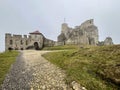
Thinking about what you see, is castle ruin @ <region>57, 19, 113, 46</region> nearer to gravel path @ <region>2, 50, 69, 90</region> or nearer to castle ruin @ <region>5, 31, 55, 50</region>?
castle ruin @ <region>5, 31, 55, 50</region>

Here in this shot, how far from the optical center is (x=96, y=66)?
16.3 metres

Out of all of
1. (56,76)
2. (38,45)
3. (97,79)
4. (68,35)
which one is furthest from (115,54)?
(68,35)

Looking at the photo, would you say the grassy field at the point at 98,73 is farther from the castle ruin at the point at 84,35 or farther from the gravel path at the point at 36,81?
the castle ruin at the point at 84,35

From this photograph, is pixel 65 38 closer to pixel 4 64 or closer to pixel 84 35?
pixel 84 35

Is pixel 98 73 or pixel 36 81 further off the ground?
pixel 98 73

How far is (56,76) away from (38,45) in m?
70.8

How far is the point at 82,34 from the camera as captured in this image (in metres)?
95.3

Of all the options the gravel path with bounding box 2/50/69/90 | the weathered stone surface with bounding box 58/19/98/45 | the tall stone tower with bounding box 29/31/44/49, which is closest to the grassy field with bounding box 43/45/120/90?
the gravel path with bounding box 2/50/69/90

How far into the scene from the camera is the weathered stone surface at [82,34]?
308ft

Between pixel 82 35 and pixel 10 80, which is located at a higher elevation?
pixel 82 35

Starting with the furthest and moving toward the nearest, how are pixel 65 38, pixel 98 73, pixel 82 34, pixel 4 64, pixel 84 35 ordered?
pixel 65 38
pixel 82 34
pixel 84 35
pixel 4 64
pixel 98 73

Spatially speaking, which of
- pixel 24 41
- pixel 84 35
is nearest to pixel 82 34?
pixel 84 35

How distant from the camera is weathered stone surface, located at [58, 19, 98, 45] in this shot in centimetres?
9380

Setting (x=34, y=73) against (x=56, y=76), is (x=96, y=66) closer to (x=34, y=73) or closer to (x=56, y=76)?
(x=56, y=76)
